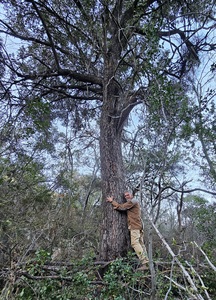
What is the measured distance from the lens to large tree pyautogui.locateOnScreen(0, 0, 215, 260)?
12.4 feet

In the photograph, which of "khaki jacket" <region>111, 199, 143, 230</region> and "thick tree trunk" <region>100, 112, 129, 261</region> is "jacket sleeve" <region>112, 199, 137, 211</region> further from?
"thick tree trunk" <region>100, 112, 129, 261</region>

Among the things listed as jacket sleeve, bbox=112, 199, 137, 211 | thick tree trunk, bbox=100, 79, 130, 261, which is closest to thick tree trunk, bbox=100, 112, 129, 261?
thick tree trunk, bbox=100, 79, 130, 261

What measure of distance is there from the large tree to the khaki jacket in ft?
0.38

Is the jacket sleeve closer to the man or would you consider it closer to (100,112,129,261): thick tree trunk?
the man

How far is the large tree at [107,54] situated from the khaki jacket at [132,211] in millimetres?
117

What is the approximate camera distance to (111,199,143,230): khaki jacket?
332 centimetres

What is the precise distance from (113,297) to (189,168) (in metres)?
6.59

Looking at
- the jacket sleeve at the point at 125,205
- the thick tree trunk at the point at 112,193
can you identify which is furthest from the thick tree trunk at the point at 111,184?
the jacket sleeve at the point at 125,205

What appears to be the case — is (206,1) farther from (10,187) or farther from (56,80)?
(10,187)

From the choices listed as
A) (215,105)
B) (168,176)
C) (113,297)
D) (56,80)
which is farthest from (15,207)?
(215,105)

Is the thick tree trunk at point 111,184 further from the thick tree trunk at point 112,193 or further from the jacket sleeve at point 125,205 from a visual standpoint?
the jacket sleeve at point 125,205

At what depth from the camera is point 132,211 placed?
134 inches

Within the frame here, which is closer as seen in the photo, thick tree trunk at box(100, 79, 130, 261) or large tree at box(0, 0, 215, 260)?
thick tree trunk at box(100, 79, 130, 261)

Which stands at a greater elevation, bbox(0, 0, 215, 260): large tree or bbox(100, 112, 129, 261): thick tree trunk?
bbox(0, 0, 215, 260): large tree
